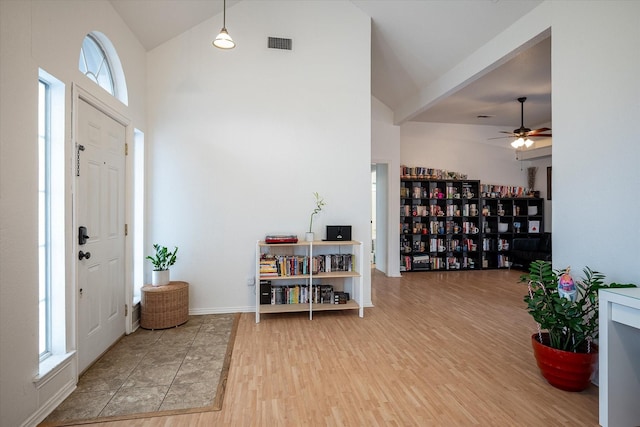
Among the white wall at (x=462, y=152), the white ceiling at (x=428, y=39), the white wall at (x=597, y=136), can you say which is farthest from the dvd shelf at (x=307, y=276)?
the white wall at (x=462, y=152)

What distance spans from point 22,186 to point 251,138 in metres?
2.50

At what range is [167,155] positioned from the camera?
402cm

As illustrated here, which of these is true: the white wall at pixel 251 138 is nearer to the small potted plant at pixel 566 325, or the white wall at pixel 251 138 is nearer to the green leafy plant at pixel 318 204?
the green leafy plant at pixel 318 204

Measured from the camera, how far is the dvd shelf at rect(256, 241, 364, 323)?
3865mm

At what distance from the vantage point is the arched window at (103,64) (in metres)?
2.80

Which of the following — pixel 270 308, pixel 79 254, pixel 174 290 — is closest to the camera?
pixel 79 254

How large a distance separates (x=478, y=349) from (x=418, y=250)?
421 cm

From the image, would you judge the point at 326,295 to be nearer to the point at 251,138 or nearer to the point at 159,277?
the point at 159,277

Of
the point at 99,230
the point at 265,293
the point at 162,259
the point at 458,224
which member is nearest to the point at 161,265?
the point at 162,259

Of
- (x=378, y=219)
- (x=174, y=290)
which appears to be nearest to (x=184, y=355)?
(x=174, y=290)

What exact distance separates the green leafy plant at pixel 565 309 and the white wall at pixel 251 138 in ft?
6.55

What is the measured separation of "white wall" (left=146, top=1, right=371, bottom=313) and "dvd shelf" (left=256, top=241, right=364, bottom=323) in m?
0.22

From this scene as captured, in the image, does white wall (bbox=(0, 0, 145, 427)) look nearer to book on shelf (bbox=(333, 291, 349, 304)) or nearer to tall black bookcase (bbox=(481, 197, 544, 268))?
book on shelf (bbox=(333, 291, 349, 304))

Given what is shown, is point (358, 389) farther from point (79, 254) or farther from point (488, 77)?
point (488, 77)
